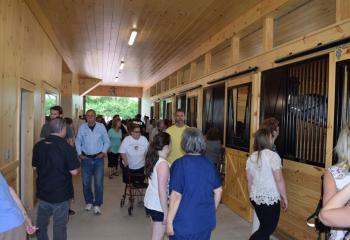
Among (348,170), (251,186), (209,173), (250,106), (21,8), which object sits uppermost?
(21,8)

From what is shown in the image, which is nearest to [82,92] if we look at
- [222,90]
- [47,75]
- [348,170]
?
[47,75]

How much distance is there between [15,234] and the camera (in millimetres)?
2197

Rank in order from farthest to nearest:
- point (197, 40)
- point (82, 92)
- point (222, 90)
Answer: point (82, 92), point (197, 40), point (222, 90)

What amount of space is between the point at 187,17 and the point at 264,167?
10.8ft

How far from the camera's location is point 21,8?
4.64 meters

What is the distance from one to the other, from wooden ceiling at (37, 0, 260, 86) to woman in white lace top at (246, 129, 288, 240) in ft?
8.13

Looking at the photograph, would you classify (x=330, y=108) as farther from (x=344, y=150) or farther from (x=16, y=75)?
(x=16, y=75)

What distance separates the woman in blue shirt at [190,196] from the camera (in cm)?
258

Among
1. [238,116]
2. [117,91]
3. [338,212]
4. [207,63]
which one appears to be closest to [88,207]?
[238,116]

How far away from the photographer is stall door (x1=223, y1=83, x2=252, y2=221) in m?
5.36

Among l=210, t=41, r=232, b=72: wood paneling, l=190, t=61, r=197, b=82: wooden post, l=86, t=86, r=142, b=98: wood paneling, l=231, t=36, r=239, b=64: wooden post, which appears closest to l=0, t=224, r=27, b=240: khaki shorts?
l=231, t=36, r=239, b=64: wooden post

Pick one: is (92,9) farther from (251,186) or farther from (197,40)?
(251,186)

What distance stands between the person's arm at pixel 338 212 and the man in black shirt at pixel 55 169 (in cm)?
236

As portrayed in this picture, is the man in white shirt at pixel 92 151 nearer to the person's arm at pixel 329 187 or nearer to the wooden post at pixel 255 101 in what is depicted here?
the wooden post at pixel 255 101
